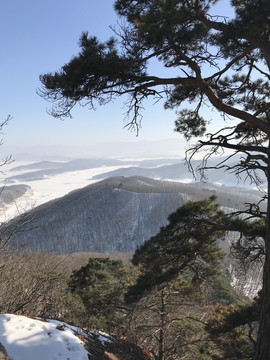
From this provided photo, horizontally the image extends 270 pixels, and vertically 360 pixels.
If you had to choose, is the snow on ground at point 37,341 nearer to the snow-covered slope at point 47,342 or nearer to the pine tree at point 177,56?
the snow-covered slope at point 47,342

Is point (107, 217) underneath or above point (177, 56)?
underneath

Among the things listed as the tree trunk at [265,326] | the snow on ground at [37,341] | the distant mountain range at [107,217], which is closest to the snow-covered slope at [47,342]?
the snow on ground at [37,341]

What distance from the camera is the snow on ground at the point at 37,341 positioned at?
148 inches

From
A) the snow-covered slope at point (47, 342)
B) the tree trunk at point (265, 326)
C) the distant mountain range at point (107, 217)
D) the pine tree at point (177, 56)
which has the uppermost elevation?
the pine tree at point (177, 56)

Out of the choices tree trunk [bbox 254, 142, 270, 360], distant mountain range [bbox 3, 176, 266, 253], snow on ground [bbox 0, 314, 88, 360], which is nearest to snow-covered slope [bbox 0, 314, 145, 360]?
snow on ground [bbox 0, 314, 88, 360]

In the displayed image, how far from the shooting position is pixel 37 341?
4.08 metres

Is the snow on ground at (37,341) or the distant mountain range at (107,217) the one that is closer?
the snow on ground at (37,341)

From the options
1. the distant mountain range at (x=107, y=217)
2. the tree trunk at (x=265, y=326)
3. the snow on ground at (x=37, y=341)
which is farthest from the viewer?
the distant mountain range at (x=107, y=217)

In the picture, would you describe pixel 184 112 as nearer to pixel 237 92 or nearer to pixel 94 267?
pixel 237 92

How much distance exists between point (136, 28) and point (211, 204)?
13.3ft

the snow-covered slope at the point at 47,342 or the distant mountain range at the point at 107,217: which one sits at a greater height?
the snow-covered slope at the point at 47,342

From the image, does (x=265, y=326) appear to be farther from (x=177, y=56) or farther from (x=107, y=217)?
(x=107, y=217)

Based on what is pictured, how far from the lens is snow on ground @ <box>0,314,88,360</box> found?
3.77 m

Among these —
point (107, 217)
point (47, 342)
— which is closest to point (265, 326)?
point (47, 342)
